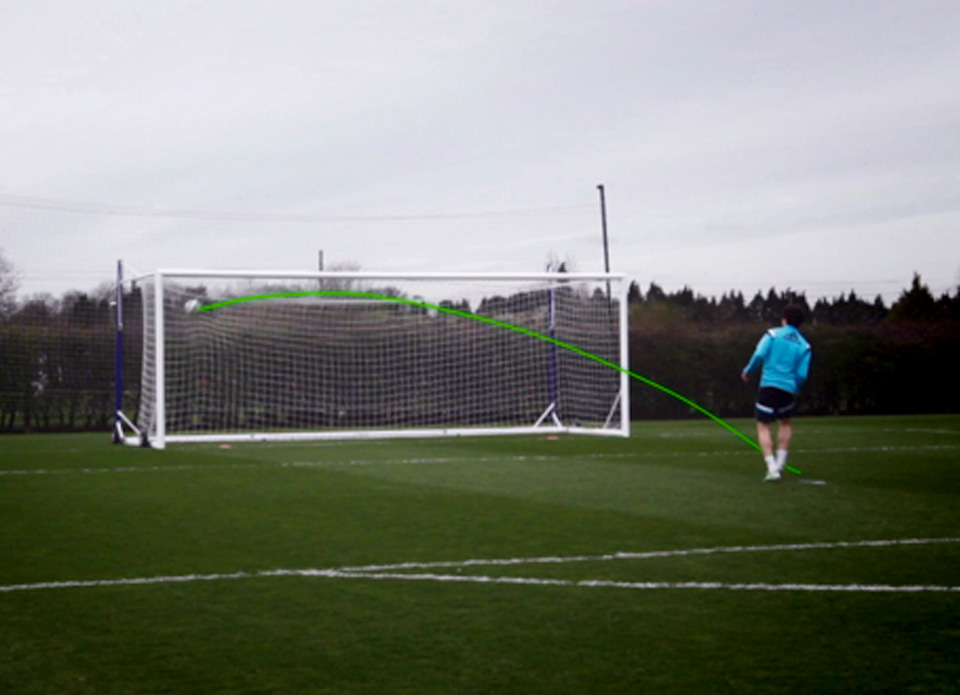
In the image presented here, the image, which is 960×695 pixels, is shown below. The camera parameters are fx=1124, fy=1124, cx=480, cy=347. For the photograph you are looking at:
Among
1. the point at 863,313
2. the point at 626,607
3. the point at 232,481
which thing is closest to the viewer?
the point at 626,607

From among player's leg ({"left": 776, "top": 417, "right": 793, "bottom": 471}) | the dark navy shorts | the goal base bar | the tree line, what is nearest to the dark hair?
the dark navy shorts

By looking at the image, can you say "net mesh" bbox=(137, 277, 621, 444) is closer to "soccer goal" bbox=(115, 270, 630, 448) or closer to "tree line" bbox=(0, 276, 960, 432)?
"soccer goal" bbox=(115, 270, 630, 448)

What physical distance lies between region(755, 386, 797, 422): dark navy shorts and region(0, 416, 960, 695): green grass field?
78 centimetres

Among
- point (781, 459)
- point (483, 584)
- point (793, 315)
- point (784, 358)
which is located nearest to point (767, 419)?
point (781, 459)

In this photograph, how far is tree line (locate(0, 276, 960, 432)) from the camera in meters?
24.8

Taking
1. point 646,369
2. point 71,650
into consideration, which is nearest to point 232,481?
point 71,650

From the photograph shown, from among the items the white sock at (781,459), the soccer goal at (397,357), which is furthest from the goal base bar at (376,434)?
the white sock at (781,459)

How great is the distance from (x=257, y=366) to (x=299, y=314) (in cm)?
155

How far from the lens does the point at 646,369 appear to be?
30312 mm

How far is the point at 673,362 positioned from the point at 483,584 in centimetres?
2455

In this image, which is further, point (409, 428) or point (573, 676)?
point (409, 428)

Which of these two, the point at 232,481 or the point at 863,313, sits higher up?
the point at 863,313

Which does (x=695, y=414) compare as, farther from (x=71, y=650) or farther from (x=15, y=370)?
(x=71, y=650)

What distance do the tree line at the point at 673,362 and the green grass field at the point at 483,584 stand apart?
1243 cm
